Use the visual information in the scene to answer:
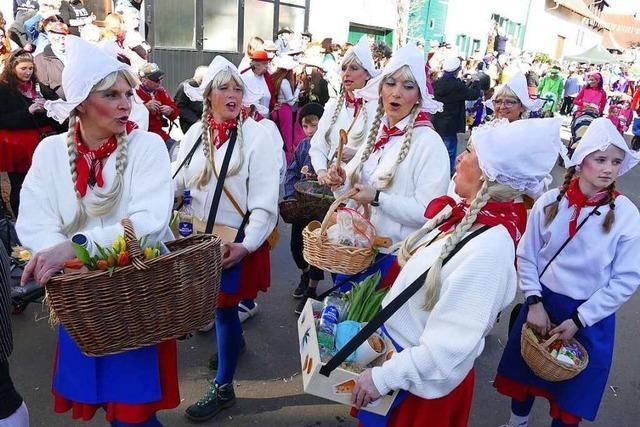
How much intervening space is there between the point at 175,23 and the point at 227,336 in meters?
11.1

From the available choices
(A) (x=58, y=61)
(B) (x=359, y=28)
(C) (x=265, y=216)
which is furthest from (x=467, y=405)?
(B) (x=359, y=28)

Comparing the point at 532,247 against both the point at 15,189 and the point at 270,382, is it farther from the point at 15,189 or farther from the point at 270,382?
the point at 15,189

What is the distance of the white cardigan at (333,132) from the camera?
4.04 metres

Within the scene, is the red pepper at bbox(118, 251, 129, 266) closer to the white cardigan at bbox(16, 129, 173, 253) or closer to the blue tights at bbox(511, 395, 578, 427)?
the white cardigan at bbox(16, 129, 173, 253)

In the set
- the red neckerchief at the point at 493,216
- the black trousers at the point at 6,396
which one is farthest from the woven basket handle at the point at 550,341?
the black trousers at the point at 6,396

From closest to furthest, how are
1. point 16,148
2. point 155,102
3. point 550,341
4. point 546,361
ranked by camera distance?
1. point 546,361
2. point 550,341
3. point 16,148
4. point 155,102

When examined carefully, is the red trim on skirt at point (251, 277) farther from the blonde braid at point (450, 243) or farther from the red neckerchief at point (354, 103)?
the red neckerchief at point (354, 103)

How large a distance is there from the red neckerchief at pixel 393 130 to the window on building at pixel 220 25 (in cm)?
1154

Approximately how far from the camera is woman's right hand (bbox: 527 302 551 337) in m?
2.57

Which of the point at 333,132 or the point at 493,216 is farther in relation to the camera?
the point at 333,132

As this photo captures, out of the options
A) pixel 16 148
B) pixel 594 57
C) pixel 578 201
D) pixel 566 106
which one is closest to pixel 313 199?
pixel 578 201

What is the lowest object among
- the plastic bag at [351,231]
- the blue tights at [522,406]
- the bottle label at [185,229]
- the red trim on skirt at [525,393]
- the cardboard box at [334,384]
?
the blue tights at [522,406]

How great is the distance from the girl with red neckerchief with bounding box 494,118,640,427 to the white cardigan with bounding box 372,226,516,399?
3.31 feet

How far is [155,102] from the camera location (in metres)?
5.78
